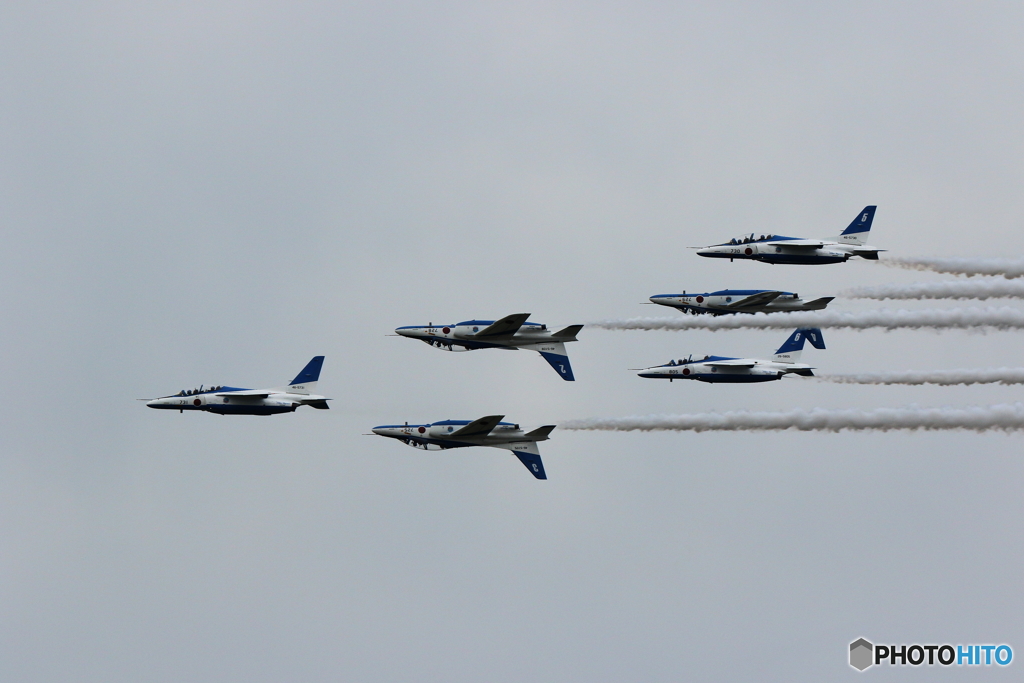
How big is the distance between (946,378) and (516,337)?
23.2 metres

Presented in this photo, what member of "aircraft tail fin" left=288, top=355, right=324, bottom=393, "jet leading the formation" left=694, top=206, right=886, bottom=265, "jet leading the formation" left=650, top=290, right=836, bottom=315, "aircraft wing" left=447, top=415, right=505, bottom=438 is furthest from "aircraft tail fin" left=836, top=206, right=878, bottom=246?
"aircraft tail fin" left=288, top=355, right=324, bottom=393

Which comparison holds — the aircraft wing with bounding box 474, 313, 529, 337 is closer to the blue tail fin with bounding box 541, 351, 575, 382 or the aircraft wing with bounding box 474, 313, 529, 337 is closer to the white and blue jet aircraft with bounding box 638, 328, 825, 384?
the blue tail fin with bounding box 541, 351, 575, 382

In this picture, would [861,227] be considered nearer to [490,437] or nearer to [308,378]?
[490,437]

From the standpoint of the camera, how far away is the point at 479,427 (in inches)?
3406

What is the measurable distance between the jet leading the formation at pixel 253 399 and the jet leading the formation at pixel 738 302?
65.3ft

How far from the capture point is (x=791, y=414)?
267ft

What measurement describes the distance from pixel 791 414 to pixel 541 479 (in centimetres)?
1405

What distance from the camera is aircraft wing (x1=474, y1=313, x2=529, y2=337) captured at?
87.3 meters

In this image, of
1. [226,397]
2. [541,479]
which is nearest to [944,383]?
[541,479]

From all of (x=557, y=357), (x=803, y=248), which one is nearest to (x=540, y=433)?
(x=557, y=357)

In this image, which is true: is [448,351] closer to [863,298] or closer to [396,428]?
[396,428]

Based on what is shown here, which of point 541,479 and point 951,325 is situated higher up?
point 951,325

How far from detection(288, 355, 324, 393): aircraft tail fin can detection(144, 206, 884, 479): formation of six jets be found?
0.05 metres

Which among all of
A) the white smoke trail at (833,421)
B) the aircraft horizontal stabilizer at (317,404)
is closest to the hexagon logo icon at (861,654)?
the white smoke trail at (833,421)
